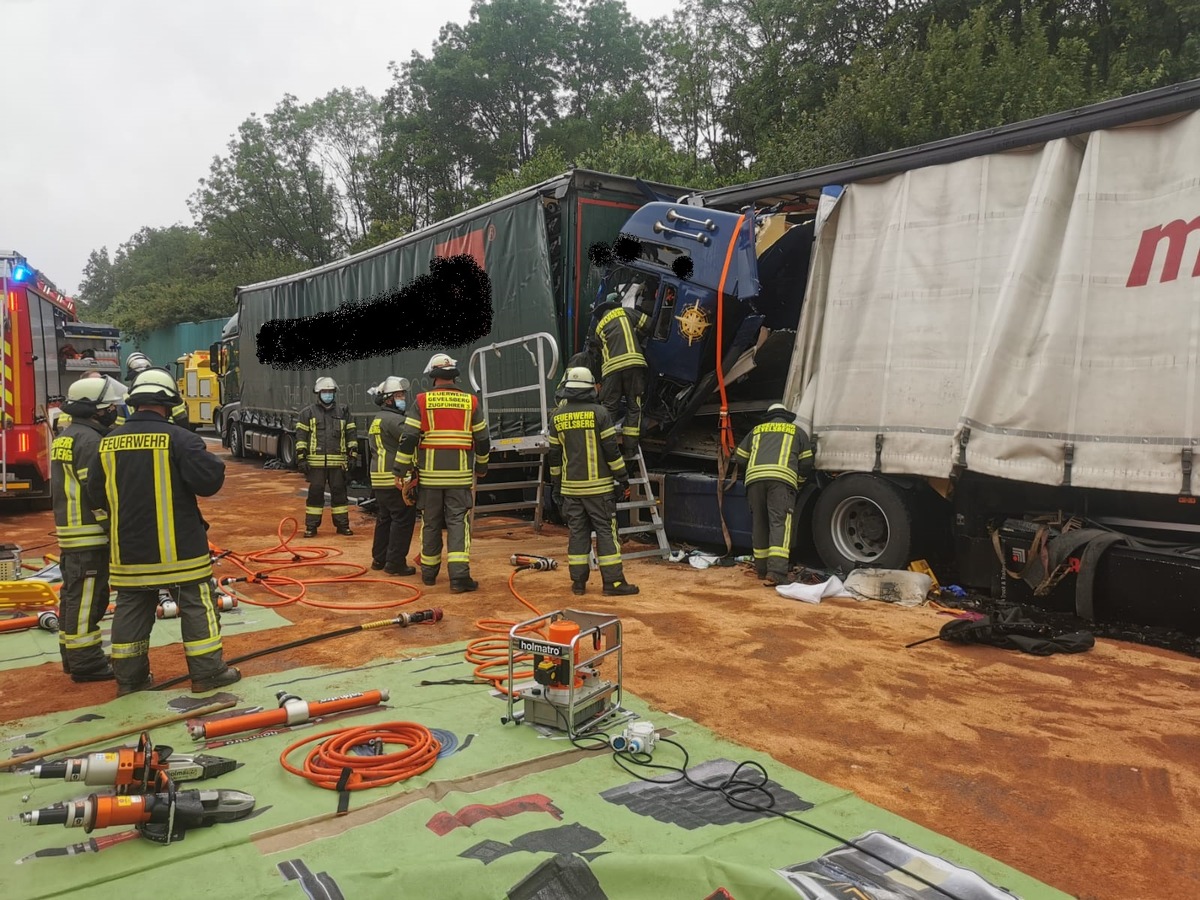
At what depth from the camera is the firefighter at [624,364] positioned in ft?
26.1

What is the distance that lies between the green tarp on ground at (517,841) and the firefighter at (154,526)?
0.74 meters

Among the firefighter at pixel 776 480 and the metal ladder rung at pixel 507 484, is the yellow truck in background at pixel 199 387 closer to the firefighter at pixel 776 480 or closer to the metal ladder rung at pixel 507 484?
the metal ladder rung at pixel 507 484

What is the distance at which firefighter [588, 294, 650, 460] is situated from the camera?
796 cm

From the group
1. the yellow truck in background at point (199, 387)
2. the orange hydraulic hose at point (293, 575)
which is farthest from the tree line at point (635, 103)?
the orange hydraulic hose at point (293, 575)

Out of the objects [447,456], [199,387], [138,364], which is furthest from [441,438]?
[199,387]

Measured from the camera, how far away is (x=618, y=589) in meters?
6.90

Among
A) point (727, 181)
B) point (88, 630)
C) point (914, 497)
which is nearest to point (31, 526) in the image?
point (88, 630)

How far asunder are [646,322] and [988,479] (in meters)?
3.36

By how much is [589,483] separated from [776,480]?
162cm

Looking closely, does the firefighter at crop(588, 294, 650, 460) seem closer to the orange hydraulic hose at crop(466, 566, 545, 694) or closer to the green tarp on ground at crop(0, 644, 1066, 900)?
the orange hydraulic hose at crop(466, 566, 545, 694)

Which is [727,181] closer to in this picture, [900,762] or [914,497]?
[914,497]

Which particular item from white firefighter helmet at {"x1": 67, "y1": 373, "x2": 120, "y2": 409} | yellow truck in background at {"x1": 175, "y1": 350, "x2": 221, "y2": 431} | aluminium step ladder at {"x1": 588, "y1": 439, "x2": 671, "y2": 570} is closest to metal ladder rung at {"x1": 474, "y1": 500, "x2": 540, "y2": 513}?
aluminium step ladder at {"x1": 588, "y1": 439, "x2": 671, "y2": 570}

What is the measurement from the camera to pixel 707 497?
836 centimetres

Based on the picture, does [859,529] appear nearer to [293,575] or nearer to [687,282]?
[687,282]
